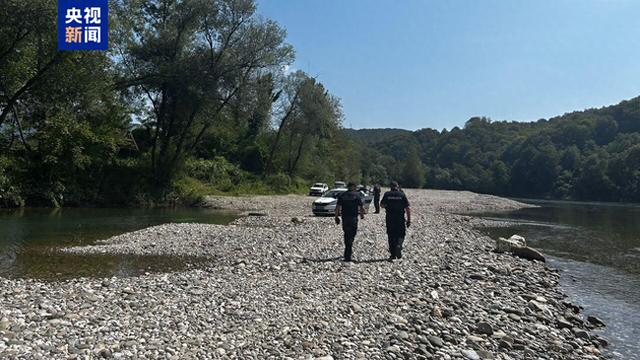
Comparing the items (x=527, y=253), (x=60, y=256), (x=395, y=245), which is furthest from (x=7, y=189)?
(x=527, y=253)

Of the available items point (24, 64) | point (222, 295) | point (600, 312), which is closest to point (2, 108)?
point (24, 64)

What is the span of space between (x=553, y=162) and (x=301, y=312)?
129 m

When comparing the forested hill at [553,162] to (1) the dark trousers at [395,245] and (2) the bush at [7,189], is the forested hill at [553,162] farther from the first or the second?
(2) the bush at [7,189]

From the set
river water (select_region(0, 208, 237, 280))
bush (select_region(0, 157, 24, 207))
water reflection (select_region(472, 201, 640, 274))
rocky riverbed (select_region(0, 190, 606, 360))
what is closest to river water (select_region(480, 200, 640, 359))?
water reflection (select_region(472, 201, 640, 274))

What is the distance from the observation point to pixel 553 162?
122562 mm

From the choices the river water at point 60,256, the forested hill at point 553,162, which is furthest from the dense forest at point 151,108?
the forested hill at point 553,162

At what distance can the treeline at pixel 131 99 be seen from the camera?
97.6 ft

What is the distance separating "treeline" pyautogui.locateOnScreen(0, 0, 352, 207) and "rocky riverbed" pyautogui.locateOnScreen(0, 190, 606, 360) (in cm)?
2207

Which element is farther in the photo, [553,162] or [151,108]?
[553,162]

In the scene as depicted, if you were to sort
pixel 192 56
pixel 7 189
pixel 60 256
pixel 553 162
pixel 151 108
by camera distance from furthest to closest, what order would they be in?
1. pixel 553 162
2. pixel 151 108
3. pixel 192 56
4. pixel 7 189
5. pixel 60 256

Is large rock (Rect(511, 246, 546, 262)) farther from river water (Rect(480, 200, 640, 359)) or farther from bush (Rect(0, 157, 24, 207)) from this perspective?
bush (Rect(0, 157, 24, 207))

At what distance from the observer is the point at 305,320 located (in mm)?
8188

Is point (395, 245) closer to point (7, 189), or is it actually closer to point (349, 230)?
point (349, 230)

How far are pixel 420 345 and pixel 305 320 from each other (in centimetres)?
197
